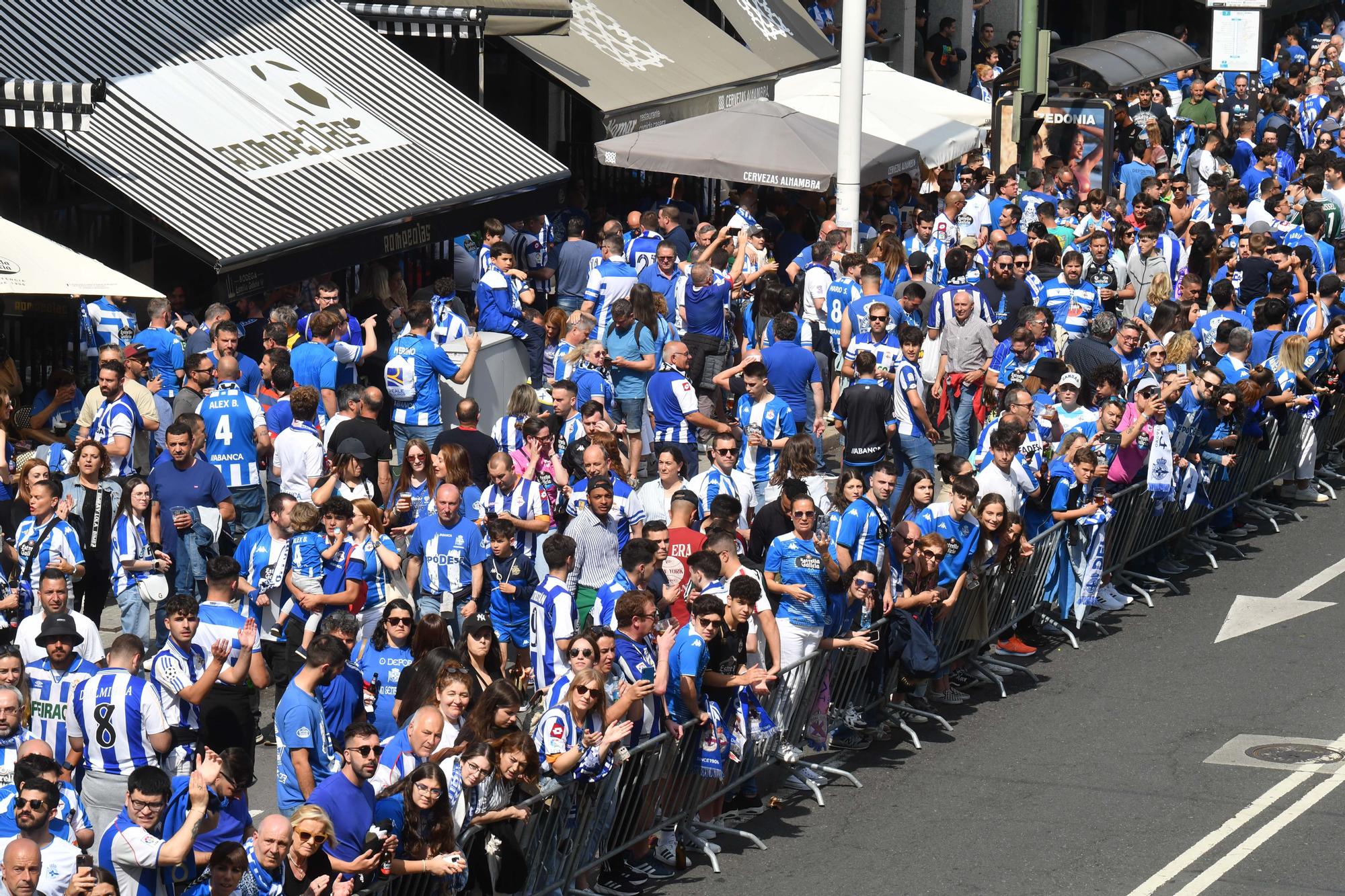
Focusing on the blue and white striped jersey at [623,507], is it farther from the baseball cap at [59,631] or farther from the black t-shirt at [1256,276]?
the black t-shirt at [1256,276]

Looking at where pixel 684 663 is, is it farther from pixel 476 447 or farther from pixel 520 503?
pixel 476 447

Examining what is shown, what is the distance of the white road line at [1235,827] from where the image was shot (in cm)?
1034

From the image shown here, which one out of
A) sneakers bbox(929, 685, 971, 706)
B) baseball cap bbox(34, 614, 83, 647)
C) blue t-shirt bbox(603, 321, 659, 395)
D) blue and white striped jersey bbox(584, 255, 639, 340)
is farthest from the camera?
blue and white striped jersey bbox(584, 255, 639, 340)

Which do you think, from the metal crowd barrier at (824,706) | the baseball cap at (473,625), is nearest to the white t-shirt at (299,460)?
the baseball cap at (473,625)

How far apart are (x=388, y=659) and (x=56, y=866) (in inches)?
109

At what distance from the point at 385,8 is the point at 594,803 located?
41.2 feet

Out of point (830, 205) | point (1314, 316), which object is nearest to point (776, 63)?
point (830, 205)

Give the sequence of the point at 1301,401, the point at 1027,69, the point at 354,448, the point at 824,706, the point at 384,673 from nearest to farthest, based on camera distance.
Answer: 1. the point at 384,673
2. the point at 824,706
3. the point at 354,448
4. the point at 1301,401
5. the point at 1027,69

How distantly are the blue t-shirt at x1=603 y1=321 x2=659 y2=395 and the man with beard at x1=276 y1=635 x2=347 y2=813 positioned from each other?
250 inches

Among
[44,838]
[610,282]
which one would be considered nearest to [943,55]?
[610,282]

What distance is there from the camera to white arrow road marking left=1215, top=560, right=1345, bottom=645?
1448cm

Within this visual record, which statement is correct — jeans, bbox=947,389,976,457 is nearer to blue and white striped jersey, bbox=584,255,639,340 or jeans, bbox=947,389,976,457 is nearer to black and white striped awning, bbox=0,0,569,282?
blue and white striped jersey, bbox=584,255,639,340

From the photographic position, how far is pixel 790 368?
1520cm

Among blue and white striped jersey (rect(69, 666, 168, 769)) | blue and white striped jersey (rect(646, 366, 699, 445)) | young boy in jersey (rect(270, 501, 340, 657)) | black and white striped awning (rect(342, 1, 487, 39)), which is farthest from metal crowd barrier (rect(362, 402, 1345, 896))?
black and white striped awning (rect(342, 1, 487, 39))
